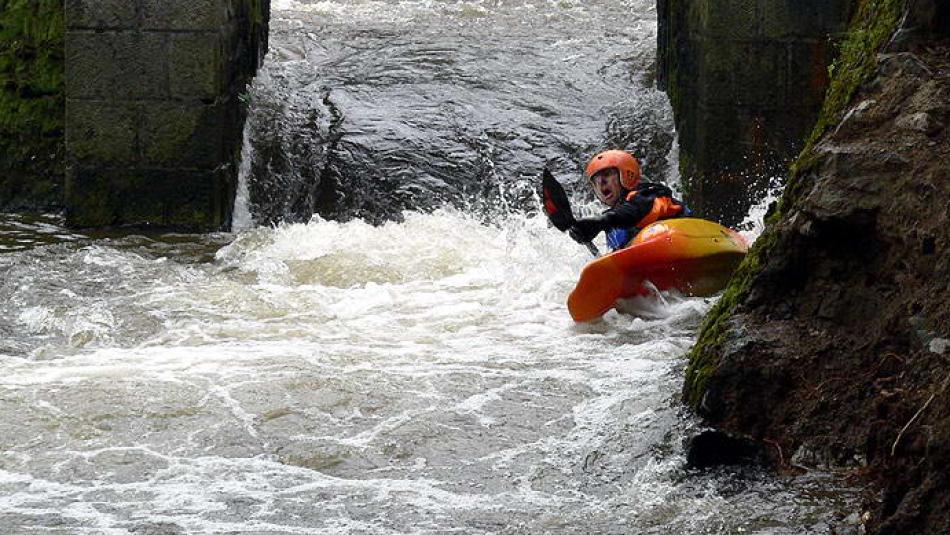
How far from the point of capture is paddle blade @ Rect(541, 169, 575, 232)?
7.18 m

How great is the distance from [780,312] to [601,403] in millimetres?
891

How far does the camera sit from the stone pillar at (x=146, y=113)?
28.7 ft

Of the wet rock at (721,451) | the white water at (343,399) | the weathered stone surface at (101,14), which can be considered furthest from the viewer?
the weathered stone surface at (101,14)

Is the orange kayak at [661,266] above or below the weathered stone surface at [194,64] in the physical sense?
below

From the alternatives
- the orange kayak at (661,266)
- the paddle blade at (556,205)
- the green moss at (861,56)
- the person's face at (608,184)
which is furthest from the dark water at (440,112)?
the green moss at (861,56)

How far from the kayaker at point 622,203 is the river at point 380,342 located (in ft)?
1.20

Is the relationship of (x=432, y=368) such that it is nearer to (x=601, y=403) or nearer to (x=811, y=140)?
(x=601, y=403)

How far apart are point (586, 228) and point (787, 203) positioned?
2.40 metres

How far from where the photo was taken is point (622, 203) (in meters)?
7.27

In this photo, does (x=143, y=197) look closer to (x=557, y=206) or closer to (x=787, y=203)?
(x=557, y=206)

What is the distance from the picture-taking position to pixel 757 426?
4305 mm

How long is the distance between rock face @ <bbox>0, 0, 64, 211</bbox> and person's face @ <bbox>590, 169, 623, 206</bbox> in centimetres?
400

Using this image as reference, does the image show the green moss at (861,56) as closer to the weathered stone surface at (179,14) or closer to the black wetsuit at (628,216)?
the black wetsuit at (628,216)

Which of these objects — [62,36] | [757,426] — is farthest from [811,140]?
[62,36]
